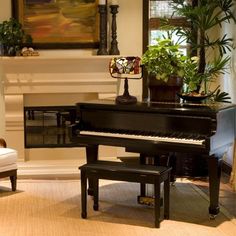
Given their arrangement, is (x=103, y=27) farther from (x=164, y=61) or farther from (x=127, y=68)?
(x=164, y=61)

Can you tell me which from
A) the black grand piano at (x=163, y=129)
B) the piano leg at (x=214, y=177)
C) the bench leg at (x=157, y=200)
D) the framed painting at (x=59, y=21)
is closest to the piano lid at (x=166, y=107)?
the black grand piano at (x=163, y=129)

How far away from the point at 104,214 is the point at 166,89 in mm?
1303

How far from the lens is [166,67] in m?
4.79

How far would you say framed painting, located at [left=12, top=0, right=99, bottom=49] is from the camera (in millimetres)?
6398

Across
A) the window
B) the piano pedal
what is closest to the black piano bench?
the piano pedal

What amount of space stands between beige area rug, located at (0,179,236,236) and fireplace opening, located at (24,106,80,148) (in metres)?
0.96

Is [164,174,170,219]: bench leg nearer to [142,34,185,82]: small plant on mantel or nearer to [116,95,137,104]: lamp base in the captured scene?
[116,95,137,104]: lamp base

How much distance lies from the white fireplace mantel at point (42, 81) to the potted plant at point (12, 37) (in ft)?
0.46

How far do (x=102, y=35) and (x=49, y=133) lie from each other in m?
1.44

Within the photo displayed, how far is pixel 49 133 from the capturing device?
6.67 m

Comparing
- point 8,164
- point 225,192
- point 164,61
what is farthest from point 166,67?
point 8,164

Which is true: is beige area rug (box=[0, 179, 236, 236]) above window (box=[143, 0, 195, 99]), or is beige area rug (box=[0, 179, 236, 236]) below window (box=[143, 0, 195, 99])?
below

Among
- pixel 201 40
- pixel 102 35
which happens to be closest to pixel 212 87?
pixel 201 40

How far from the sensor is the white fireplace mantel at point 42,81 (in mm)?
6355
